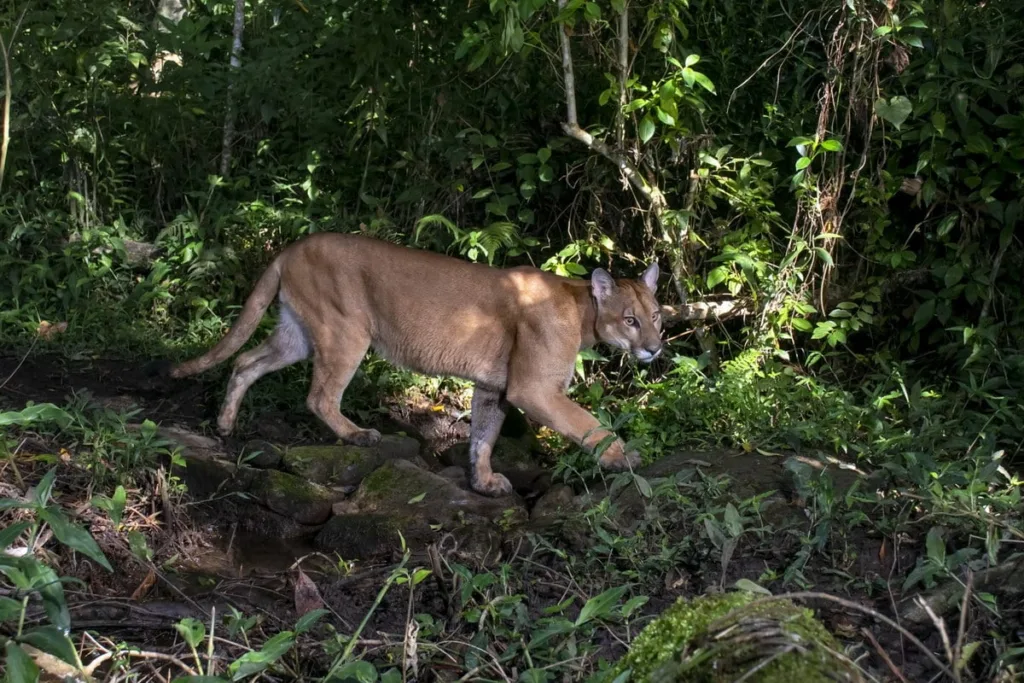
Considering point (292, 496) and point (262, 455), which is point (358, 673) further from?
point (262, 455)

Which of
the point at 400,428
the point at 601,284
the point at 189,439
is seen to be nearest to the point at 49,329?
the point at 189,439

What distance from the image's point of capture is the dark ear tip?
6.72 metres

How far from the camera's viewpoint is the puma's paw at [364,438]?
636cm

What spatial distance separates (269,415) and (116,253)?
237cm

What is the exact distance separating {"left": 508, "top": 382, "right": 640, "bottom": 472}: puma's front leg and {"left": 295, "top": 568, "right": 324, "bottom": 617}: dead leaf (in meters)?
2.03

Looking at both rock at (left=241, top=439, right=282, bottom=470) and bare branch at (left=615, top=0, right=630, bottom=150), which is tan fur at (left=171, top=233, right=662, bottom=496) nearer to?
rock at (left=241, top=439, right=282, bottom=470)

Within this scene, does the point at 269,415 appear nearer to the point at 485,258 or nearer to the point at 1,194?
the point at 485,258

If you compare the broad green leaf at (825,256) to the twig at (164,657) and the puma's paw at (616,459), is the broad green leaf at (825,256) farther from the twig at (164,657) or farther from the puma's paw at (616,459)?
the twig at (164,657)

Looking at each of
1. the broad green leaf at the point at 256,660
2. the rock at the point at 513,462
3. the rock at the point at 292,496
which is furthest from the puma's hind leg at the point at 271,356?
the broad green leaf at the point at 256,660

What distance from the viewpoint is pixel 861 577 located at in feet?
13.5

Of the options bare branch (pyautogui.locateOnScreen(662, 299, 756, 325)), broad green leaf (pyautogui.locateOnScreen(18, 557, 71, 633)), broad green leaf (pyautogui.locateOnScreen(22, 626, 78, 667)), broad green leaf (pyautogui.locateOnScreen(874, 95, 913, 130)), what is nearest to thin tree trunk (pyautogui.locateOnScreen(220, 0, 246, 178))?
bare branch (pyautogui.locateOnScreen(662, 299, 756, 325))

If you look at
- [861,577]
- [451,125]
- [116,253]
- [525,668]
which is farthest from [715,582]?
[116,253]

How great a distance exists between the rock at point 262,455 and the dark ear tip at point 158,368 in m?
1.01

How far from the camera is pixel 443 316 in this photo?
6.30 metres
